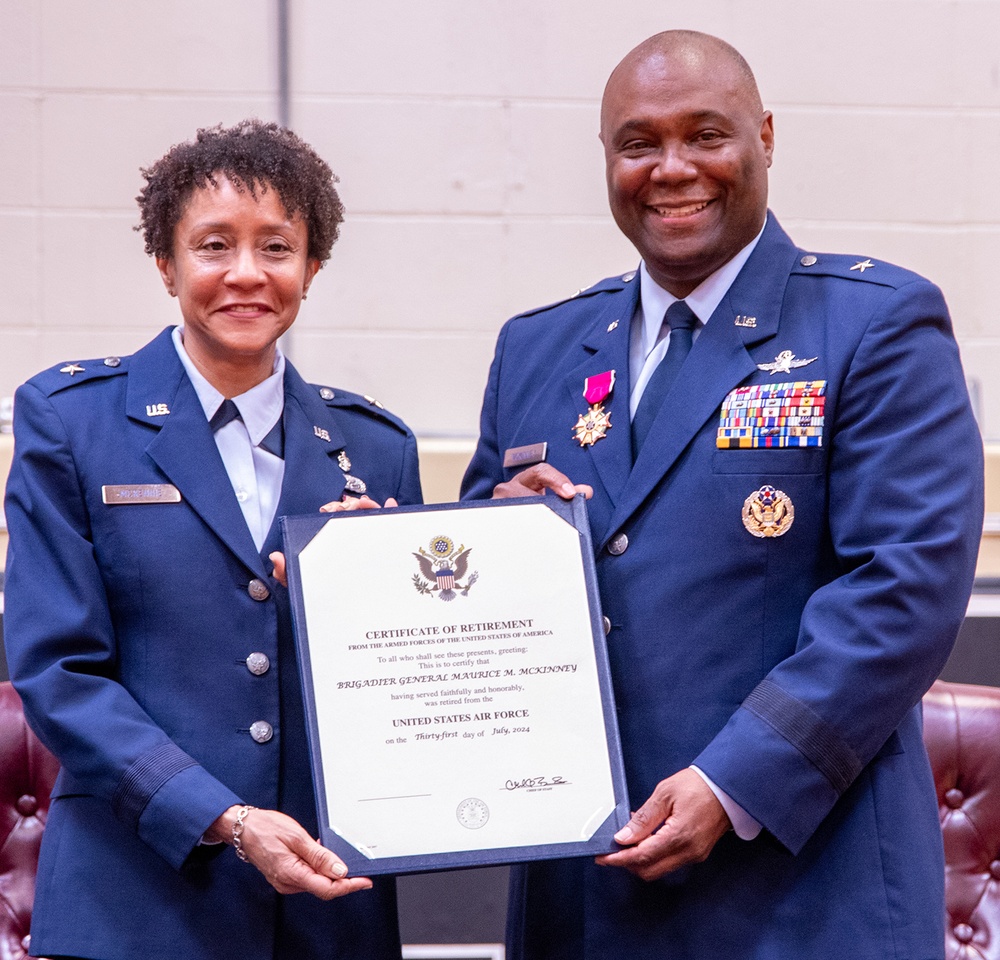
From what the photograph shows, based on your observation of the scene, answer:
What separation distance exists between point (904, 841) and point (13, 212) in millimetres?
2876

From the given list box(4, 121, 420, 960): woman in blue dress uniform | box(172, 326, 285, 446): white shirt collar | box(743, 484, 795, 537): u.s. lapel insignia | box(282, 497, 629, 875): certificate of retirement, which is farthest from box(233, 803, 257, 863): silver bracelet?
box(743, 484, 795, 537): u.s. lapel insignia

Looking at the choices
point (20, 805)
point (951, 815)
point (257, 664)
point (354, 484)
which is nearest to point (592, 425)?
point (354, 484)

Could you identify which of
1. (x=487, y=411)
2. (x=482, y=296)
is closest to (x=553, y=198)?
(x=482, y=296)

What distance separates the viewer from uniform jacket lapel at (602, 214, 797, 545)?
5.85 ft

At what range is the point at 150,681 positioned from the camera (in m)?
1.78

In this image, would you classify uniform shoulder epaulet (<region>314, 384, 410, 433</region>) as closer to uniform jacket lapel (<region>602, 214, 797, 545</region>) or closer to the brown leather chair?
uniform jacket lapel (<region>602, 214, 797, 545</region>)

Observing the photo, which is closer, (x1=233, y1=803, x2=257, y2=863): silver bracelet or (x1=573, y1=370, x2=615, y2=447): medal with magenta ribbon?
(x1=233, y1=803, x2=257, y2=863): silver bracelet

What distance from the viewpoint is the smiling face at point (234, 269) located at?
1895 mm

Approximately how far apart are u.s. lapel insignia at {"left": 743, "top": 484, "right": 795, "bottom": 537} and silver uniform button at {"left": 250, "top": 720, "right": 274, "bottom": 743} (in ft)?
2.36

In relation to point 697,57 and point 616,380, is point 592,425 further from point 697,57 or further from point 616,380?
point 697,57

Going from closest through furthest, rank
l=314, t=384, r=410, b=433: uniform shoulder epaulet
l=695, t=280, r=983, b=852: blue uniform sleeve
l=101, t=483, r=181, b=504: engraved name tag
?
1. l=695, t=280, r=983, b=852: blue uniform sleeve
2. l=101, t=483, r=181, b=504: engraved name tag
3. l=314, t=384, r=410, b=433: uniform shoulder epaulet

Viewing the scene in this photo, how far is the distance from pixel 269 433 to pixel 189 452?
154mm

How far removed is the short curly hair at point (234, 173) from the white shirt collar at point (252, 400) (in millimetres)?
189

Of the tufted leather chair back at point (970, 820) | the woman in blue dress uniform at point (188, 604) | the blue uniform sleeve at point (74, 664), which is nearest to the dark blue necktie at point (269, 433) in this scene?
the woman in blue dress uniform at point (188, 604)
